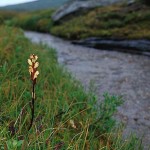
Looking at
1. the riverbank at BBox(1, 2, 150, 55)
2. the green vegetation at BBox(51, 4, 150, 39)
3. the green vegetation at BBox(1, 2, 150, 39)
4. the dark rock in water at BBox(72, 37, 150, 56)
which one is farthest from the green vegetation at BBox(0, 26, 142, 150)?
the green vegetation at BBox(51, 4, 150, 39)

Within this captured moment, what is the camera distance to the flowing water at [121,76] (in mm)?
7238

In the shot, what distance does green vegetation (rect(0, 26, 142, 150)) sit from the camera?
418 centimetres

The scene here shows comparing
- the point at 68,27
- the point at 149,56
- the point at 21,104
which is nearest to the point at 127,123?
the point at 21,104

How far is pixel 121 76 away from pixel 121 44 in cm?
562

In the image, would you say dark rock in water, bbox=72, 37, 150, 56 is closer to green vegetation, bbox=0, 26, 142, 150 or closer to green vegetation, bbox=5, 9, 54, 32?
green vegetation, bbox=0, 26, 142, 150

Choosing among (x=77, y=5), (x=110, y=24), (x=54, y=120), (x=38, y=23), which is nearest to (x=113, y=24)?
(x=110, y=24)

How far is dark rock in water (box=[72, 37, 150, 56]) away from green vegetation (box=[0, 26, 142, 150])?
776cm

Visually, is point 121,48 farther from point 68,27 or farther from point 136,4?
point 68,27

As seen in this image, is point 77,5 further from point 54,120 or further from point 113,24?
point 54,120

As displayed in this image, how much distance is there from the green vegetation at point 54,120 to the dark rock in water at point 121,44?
25.4ft

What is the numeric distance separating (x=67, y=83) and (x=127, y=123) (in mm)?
1494

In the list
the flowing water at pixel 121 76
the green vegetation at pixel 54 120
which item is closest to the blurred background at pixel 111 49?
the flowing water at pixel 121 76

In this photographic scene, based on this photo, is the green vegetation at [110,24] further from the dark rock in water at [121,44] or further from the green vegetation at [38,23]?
the green vegetation at [38,23]

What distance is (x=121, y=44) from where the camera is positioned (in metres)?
16.3
